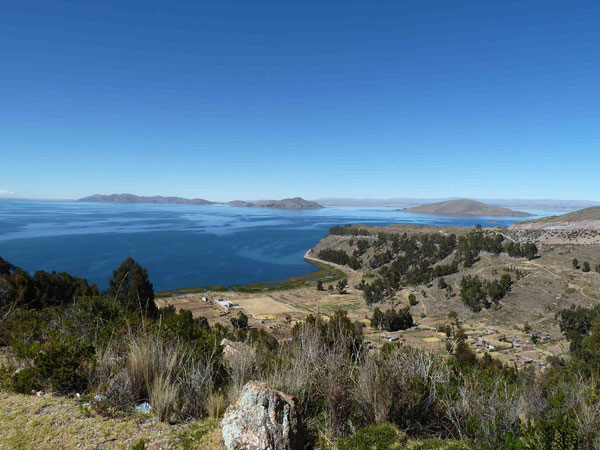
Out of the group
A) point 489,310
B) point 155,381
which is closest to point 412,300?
point 489,310

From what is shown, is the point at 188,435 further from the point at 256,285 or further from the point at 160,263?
the point at 160,263

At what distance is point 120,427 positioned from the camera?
4.20m

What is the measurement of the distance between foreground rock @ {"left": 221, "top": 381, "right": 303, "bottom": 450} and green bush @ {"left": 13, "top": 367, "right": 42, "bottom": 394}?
3.71 meters

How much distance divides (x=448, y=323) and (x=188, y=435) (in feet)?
146

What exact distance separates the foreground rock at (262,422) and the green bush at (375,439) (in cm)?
65

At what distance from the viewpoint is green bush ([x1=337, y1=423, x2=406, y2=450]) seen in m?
3.94

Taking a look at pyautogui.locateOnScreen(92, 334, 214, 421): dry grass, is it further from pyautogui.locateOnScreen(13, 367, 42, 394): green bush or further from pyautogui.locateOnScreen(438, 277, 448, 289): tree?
pyautogui.locateOnScreen(438, 277, 448, 289): tree

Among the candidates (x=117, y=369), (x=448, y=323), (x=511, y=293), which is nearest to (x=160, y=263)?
(x=448, y=323)

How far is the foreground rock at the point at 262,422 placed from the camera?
3.64 metres

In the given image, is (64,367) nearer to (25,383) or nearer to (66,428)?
(25,383)

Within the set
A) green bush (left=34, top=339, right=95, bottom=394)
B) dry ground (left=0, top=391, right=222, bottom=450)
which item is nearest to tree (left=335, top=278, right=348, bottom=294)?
green bush (left=34, top=339, right=95, bottom=394)

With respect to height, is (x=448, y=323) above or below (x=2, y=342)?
below

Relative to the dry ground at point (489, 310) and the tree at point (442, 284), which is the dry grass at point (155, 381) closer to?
the dry ground at point (489, 310)

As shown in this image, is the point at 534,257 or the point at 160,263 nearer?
the point at 534,257
